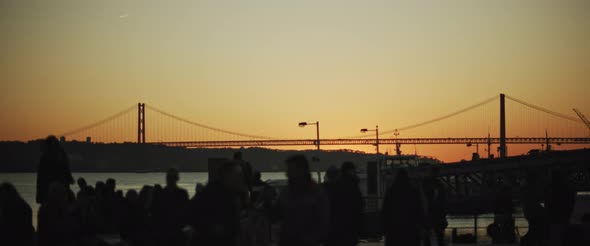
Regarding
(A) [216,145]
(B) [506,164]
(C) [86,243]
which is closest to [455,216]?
(B) [506,164]

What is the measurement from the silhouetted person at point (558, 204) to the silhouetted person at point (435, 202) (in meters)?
2.47

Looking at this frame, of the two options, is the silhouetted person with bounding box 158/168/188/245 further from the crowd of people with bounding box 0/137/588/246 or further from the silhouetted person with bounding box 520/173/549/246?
the silhouetted person with bounding box 520/173/549/246

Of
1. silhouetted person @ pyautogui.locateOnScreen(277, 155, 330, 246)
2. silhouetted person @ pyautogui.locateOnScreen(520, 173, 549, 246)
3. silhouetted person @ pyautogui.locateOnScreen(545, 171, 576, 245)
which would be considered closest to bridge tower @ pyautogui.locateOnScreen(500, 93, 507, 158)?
silhouetted person @ pyautogui.locateOnScreen(520, 173, 549, 246)

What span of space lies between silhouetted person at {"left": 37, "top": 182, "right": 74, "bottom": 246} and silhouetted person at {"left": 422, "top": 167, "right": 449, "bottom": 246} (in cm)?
736

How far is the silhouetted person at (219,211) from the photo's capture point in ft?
30.6

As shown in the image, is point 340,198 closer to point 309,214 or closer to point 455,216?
point 309,214

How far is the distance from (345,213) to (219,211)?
3271 mm

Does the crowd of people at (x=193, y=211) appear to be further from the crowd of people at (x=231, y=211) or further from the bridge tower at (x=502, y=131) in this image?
the bridge tower at (x=502, y=131)

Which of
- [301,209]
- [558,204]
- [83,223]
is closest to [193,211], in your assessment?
[301,209]

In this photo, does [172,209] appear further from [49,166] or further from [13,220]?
[49,166]

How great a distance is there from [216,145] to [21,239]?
372 ft

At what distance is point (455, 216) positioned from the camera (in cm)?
6216

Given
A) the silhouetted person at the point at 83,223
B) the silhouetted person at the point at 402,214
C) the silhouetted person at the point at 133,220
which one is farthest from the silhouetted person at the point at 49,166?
the silhouetted person at the point at 402,214

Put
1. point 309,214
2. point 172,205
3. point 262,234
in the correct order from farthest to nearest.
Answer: point 262,234 < point 172,205 < point 309,214
